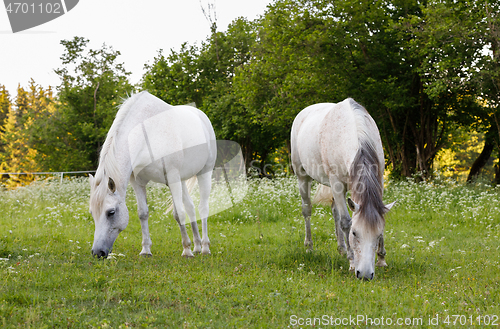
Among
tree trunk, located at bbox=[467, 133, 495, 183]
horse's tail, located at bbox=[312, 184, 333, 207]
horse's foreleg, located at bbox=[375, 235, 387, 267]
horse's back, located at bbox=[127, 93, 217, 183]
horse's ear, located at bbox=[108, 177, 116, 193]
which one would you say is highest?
horse's back, located at bbox=[127, 93, 217, 183]

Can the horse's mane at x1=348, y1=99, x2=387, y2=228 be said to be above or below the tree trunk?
above

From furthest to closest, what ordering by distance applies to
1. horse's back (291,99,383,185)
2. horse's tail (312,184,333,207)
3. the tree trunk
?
the tree trunk, horse's tail (312,184,333,207), horse's back (291,99,383,185)

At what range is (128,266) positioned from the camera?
5.18m

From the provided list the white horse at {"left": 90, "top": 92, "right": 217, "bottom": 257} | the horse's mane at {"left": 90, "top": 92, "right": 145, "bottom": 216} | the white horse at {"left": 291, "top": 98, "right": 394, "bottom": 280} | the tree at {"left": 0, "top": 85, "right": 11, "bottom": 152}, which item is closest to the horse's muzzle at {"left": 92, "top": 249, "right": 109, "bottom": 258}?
the white horse at {"left": 90, "top": 92, "right": 217, "bottom": 257}

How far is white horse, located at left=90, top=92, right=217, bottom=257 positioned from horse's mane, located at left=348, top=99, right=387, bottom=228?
2781 mm

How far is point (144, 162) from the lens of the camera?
5.80 m

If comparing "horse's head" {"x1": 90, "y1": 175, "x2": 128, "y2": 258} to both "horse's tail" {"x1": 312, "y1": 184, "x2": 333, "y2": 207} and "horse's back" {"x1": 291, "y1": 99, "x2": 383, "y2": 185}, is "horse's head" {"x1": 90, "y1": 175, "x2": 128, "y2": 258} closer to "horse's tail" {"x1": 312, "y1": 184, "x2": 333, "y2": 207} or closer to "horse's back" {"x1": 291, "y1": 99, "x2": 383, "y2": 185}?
"horse's back" {"x1": 291, "y1": 99, "x2": 383, "y2": 185}

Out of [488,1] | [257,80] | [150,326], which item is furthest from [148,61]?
[150,326]

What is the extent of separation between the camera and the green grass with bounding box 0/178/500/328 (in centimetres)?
342

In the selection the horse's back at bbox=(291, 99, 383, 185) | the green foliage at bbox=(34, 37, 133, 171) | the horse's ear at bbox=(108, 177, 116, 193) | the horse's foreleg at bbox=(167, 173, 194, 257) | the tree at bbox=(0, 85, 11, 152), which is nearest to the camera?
the horse's back at bbox=(291, 99, 383, 185)

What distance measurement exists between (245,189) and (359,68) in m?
7.50

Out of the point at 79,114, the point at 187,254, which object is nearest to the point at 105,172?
the point at 187,254

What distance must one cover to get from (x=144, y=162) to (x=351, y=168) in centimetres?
304

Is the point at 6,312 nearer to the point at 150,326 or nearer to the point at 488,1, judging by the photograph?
the point at 150,326
